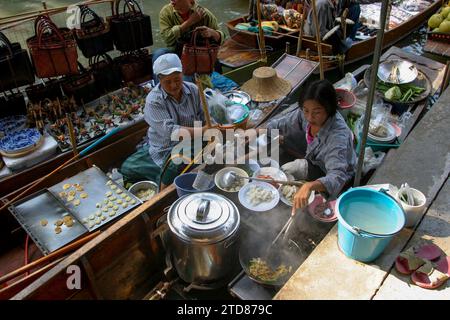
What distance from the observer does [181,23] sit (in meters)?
5.64

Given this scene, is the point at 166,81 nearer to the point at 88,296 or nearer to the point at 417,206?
the point at 88,296

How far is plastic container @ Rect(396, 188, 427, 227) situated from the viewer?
2.60 m

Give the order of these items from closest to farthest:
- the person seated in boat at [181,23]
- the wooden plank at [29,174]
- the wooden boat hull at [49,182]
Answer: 1. the wooden boat hull at [49,182]
2. the wooden plank at [29,174]
3. the person seated in boat at [181,23]

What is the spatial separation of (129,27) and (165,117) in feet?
8.37

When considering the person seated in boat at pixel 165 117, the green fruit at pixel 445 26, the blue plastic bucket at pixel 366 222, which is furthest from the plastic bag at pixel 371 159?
the green fruit at pixel 445 26

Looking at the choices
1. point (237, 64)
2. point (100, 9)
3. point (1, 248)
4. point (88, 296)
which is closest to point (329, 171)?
point (88, 296)

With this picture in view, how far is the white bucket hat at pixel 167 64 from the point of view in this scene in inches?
139

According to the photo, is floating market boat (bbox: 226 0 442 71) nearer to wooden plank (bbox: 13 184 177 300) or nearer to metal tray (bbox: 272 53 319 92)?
metal tray (bbox: 272 53 319 92)

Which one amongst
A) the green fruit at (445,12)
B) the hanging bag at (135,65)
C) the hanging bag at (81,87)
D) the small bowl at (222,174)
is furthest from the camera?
the green fruit at (445,12)

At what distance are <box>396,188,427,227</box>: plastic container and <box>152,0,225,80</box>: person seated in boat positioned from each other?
3.66 meters

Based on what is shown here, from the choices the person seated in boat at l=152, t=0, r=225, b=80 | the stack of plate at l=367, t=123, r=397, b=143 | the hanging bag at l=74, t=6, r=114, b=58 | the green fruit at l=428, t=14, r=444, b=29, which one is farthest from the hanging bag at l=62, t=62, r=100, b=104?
the green fruit at l=428, t=14, r=444, b=29

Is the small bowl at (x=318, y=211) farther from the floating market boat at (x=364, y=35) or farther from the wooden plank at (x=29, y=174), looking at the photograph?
the floating market boat at (x=364, y=35)

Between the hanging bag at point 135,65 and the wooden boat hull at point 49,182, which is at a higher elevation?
the hanging bag at point 135,65

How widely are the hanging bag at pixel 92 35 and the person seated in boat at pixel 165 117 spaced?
83.9 inches
